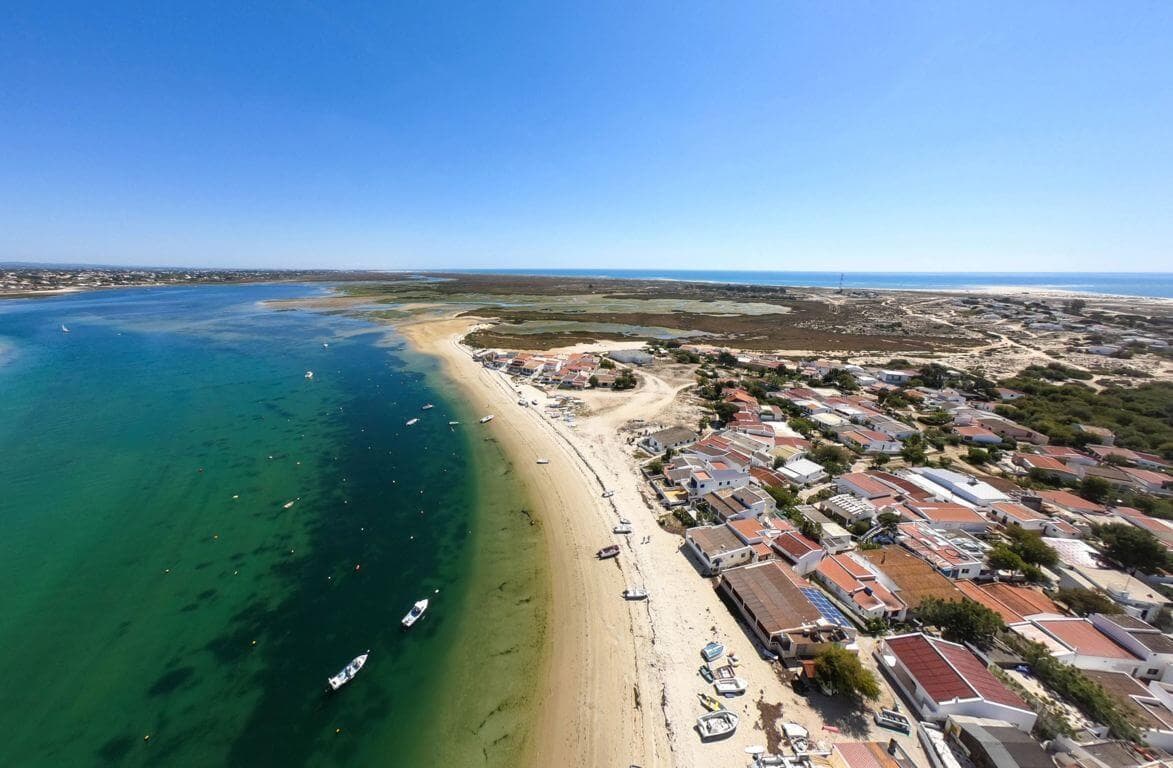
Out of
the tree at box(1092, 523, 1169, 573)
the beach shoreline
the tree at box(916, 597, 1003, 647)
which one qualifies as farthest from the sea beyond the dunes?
the tree at box(1092, 523, 1169, 573)

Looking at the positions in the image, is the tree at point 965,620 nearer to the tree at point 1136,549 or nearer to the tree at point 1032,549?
the tree at point 1032,549

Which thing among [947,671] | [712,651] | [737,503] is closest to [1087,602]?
[947,671]

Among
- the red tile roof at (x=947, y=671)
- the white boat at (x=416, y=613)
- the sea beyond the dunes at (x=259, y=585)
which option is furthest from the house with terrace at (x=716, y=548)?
the white boat at (x=416, y=613)

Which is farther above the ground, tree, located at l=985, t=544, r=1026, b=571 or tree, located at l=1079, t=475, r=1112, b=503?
tree, located at l=1079, t=475, r=1112, b=503

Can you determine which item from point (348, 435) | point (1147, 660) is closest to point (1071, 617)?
point (1147, 660)

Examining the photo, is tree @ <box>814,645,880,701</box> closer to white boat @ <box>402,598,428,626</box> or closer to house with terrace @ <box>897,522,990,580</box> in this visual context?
house with terrace @ <box>897,522,990,580</box>

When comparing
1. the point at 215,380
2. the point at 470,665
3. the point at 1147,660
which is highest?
the point at 215,380

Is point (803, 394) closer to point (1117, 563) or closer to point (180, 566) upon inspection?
point (1117, 563)
